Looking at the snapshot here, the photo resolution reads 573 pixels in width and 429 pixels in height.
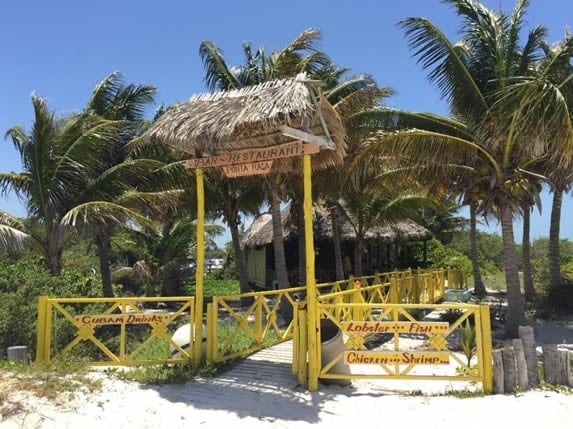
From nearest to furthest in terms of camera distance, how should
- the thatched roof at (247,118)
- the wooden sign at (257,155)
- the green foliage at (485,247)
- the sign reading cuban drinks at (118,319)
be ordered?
the thatched roof at (247,118)
the wooden sign at (257,155)
the sign reading cuban drinks at (118,319)
the green foliage at (485,247)

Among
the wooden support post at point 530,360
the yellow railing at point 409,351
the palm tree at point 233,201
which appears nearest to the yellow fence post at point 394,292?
the yellow railing at point 409,351

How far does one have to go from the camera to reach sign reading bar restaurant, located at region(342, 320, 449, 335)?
6695 mm

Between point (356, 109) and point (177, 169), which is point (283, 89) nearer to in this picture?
point (356, 109)

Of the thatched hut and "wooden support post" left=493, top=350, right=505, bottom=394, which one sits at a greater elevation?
the thatched hut

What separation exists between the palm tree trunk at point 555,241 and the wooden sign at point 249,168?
12.3 meters

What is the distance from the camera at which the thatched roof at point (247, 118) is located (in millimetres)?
A: 7008

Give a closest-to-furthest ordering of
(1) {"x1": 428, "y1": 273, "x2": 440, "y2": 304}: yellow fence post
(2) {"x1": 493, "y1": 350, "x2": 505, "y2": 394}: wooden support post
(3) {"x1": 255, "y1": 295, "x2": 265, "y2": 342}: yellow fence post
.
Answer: (2) {"x1": 493, "y1": 350, "x2": 505, "y2": 394}: wooden support post → (3) {"x1": 255, "y1": 295, "x2": 265, "y2": 342}: yellow fence post → (1) {"x1": 428, "y1": 273, "x2": 440, "y2": 304}: yellow fence post

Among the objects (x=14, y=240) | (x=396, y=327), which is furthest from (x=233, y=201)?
(x=396, y=327)

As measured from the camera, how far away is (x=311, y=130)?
782 cm

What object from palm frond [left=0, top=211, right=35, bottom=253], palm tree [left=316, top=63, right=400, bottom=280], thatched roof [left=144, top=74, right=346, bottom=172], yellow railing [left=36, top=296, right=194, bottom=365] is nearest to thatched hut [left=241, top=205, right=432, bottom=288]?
palm tree [left=316, top=63, right=400, bottom=280]

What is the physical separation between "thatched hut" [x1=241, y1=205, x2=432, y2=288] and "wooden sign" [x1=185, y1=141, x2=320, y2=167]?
11378 mm

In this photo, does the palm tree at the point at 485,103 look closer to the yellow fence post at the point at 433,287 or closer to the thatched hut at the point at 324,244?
the yellow fence post at the point at 433,287

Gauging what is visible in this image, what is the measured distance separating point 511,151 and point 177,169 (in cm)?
856

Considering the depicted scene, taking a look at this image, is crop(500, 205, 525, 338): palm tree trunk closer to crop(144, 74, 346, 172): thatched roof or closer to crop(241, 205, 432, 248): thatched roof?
crop(144, 74, 346, 172): thatched roof
